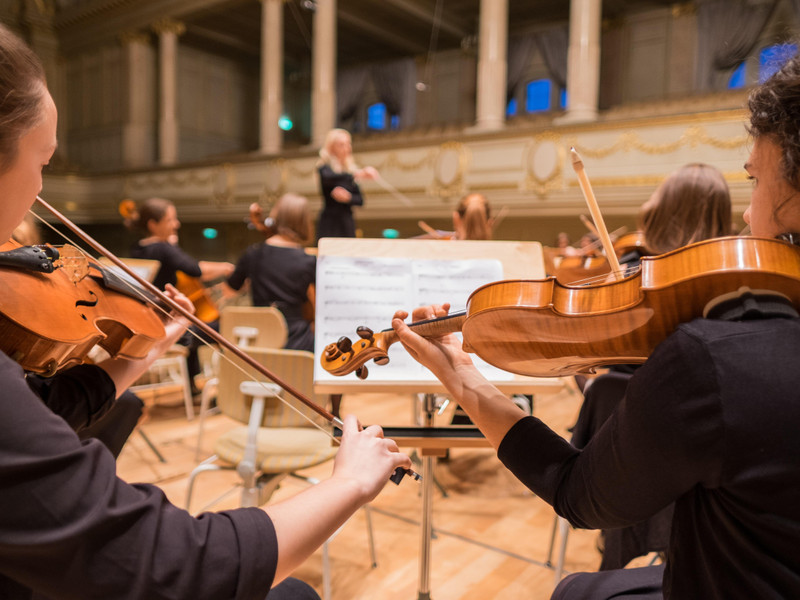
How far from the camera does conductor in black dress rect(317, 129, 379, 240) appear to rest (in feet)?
15.0

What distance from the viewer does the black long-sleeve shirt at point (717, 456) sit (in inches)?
25.4

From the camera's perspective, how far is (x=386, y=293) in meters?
1.73

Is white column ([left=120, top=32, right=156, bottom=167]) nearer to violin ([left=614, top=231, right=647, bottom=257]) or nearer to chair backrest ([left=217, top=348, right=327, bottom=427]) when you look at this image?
chair backrest ([left=217, top=348, right=327, bottom=427])

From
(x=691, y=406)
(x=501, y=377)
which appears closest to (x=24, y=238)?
(x=501, y=377)

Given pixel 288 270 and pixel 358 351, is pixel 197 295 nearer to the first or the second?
pixel 288 270

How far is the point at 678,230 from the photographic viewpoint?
200cm

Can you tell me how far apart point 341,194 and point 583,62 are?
4554 millimetres

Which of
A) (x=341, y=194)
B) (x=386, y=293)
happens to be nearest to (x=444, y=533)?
(x=386, y=293)

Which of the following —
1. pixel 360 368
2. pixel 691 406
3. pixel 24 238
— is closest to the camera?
pixel 691 406

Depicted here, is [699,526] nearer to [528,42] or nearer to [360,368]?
[360,368]

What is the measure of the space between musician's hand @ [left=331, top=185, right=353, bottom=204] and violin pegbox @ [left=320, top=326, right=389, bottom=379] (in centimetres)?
328

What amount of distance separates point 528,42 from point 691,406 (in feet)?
40.9

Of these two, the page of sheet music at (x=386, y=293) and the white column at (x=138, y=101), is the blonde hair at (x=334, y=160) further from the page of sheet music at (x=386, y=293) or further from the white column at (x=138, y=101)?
the white column at (x=138, y=101)

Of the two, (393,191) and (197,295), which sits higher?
(393,191)
